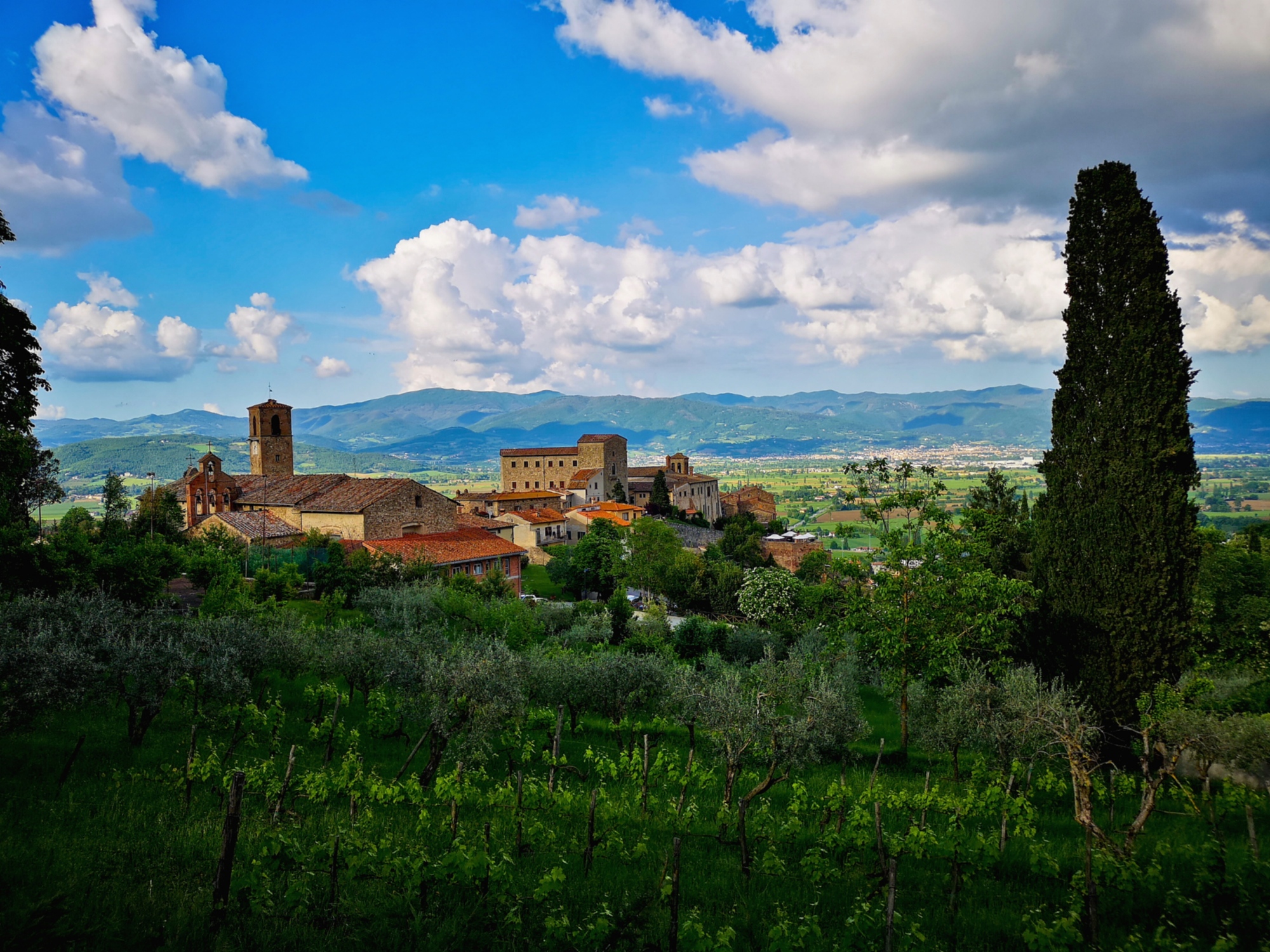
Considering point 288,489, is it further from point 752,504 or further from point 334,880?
point 752,504

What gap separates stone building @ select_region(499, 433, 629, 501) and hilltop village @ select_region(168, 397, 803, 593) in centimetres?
25

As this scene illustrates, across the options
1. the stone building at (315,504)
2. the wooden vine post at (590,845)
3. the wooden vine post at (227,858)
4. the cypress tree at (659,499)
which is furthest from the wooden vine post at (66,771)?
the cypress tree at (659,499)

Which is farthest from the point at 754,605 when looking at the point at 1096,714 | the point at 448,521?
the point at 1096,714

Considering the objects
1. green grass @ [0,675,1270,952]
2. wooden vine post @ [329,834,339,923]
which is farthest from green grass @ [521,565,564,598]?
wooden vine post @ [329,834,339,923]

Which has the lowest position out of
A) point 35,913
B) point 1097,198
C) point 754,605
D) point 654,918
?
point 754,605

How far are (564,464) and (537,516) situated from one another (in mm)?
38411

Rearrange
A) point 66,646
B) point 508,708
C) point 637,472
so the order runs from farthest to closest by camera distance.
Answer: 1. point 637,472
2. point 508,708
3. point 66,646

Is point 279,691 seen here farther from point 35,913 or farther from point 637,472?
point 637,472

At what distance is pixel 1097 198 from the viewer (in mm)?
16625

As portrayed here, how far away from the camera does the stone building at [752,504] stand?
109 metres

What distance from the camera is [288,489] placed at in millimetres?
49812

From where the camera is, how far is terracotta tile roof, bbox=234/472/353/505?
47.8 m

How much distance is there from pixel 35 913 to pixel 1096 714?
1736 cm

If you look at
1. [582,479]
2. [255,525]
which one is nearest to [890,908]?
[255,525]
